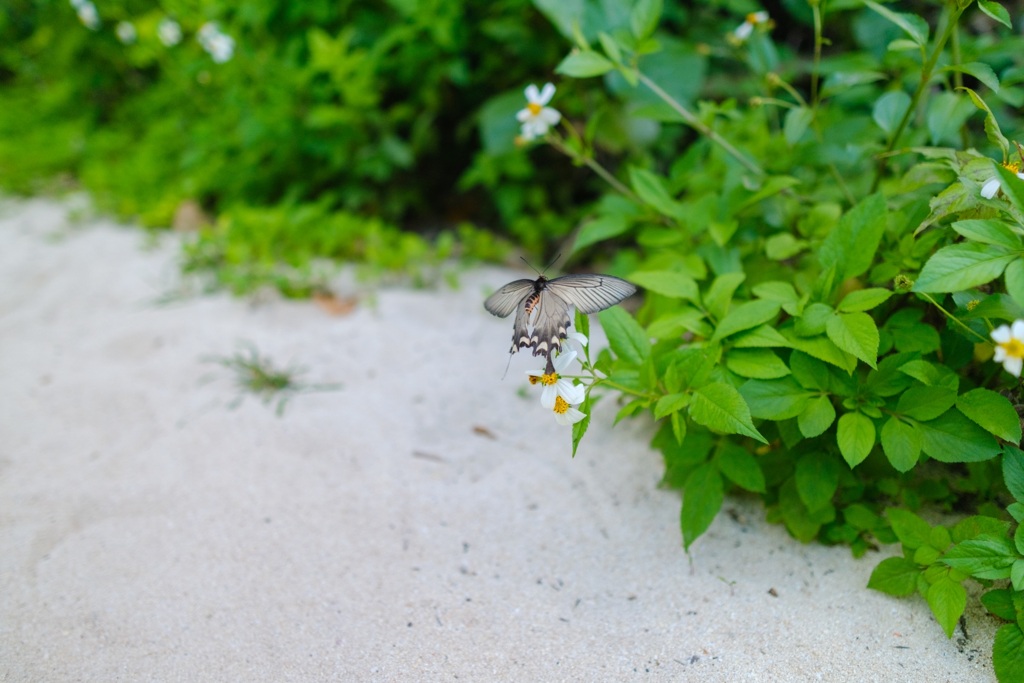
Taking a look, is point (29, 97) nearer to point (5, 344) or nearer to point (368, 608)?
point (5, 344)

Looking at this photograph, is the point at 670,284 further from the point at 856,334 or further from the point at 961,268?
the point at 961,268

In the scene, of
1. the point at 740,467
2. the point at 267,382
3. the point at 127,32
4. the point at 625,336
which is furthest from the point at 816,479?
the point at 127,32

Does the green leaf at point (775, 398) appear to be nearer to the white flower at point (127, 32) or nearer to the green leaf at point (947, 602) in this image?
the green leaf at point (947, 602)

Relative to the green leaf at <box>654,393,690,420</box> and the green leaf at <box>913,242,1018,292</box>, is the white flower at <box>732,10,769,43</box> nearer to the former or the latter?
the green leaf at <box>913,242,1018,292</box>

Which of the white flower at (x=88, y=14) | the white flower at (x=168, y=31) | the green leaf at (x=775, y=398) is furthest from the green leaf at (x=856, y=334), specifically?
the white flower at (x=88, y=14)

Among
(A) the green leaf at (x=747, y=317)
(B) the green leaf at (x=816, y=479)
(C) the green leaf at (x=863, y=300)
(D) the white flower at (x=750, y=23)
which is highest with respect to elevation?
(D) the white flower at (x=750, y=23)

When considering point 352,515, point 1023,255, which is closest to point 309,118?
point 352,515

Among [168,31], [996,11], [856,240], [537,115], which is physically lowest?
[856,240]
